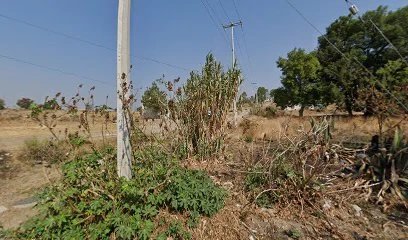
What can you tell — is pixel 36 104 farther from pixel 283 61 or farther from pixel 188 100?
pixel 283 61

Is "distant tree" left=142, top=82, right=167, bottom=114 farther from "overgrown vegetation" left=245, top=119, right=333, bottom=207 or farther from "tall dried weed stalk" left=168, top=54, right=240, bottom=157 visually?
"overgrown vegetation" left=245, top=119, right=333, bottom=207

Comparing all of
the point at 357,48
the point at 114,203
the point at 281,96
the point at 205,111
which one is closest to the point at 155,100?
the point at 205,111

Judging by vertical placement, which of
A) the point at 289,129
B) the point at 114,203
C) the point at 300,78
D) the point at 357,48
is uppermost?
the point at 357,48

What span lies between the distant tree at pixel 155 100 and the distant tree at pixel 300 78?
22.5 meters

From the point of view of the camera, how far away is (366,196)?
3.56 metres

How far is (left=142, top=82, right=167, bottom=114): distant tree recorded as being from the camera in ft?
14.9

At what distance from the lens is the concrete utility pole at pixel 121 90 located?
9.43 feet

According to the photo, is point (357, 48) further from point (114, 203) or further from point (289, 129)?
point (114, 203)

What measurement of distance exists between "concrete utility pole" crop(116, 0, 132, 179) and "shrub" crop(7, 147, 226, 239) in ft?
0.48

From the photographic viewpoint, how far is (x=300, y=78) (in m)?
25.5

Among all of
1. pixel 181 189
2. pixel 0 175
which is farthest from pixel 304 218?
pixel 0 175

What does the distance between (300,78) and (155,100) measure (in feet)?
77.9

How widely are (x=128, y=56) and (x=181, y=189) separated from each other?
1698mm

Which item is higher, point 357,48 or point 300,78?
point 357,48
